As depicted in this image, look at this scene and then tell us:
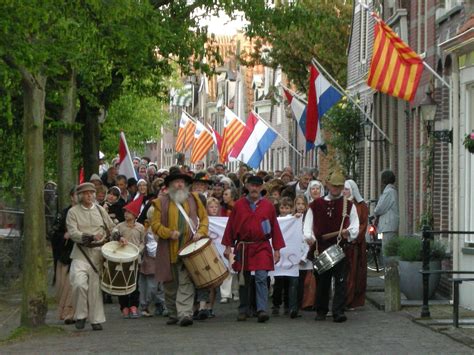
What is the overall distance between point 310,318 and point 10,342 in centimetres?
433

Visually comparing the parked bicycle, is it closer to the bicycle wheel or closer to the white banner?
the bicycle wheel

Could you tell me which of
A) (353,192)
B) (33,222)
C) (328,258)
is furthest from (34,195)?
(353,192)

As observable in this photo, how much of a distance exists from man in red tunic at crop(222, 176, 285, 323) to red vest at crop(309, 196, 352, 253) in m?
0.46

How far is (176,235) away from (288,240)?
241cm

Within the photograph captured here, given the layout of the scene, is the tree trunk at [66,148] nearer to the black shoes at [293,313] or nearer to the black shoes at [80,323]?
the black shoes at [293,313]

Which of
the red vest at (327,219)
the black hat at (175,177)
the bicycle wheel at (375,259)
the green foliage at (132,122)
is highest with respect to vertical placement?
the green foliage at (132,122)

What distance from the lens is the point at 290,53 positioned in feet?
142

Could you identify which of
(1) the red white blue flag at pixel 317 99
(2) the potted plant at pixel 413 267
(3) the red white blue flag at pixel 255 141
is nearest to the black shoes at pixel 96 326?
(2) the potted plant at pixel 413 267

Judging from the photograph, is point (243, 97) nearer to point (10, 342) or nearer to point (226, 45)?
→ point (226, 45)

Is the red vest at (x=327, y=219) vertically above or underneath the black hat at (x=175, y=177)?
underneath

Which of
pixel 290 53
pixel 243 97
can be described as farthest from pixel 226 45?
pixel 290 53

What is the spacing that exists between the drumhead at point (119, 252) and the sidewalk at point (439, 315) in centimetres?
335

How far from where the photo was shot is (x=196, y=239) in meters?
17.9

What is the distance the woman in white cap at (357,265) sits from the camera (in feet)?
63.4
